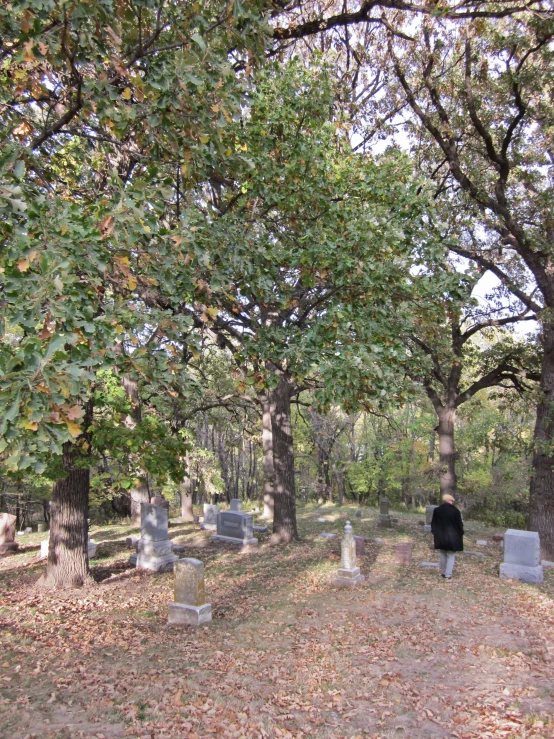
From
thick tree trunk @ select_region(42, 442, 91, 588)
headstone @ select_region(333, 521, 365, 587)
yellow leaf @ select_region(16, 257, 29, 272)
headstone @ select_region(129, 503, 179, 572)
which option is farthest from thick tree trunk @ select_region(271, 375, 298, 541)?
yellow leaf @ select_region(16, 257, 29, 272)

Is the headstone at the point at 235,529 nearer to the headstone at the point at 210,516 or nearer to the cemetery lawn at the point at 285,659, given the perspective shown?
the headstone at the point at 210,516

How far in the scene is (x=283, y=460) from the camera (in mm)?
14266

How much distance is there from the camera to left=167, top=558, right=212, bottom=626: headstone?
8008 millimetres

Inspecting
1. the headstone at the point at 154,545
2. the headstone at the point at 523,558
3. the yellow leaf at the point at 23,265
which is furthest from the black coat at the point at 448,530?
the yellow leaf at the point at 23,265

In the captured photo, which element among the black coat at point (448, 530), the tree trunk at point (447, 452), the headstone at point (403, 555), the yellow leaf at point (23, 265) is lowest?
the headstone at point (403, 555)

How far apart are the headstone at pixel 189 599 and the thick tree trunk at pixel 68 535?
7.94 ft

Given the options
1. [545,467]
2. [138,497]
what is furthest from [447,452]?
[138,497]

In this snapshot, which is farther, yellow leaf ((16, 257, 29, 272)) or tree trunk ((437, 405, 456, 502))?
tree trunk ((437, 405, 456, 502))

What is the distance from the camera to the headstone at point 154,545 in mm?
12078

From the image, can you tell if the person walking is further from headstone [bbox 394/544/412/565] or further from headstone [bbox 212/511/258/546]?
headstone [bbox 212/511/258/546]

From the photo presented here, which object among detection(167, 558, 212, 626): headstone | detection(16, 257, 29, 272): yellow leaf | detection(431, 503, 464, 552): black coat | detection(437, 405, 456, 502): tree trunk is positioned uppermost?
detection(16, 257, 29, 272): yellow leaf

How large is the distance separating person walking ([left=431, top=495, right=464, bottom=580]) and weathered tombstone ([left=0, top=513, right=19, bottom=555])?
11.8 metres

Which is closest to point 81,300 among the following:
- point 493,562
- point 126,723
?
point 126,723

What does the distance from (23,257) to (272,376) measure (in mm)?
3863
